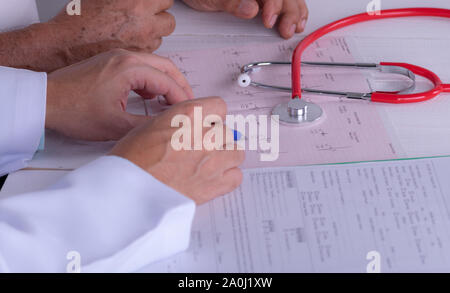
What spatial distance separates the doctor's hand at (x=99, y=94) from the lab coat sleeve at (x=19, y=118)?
0.02 meters

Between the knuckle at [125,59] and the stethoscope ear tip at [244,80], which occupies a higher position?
the knuckle at [125,59]

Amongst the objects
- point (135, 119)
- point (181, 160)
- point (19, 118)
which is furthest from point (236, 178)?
point (19, 118)

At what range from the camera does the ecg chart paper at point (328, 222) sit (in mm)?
667

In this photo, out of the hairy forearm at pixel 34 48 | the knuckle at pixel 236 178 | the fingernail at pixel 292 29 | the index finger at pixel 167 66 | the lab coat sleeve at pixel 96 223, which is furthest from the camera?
the fingernail at pixel 292 29

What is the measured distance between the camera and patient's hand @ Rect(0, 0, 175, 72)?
1.00 metres

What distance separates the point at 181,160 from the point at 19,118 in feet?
0.87

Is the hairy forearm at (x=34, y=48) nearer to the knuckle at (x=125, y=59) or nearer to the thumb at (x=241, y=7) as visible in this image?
the knuckle at (x=125, y=59)

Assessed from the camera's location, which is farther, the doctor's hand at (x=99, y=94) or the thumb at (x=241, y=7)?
the thumb at (x=241, y=7)

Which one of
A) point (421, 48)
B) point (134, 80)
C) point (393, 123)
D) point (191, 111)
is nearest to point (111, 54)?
point (134, 80)

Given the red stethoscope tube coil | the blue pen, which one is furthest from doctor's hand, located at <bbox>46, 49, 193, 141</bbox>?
the red stethoscope tube coil

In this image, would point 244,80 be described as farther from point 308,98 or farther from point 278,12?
point 278,12

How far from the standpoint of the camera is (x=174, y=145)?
0.74 meters

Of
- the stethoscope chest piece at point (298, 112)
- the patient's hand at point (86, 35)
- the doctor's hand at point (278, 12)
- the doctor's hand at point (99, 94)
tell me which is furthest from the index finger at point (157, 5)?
the stethoscope chest piece at point (298, 112)
